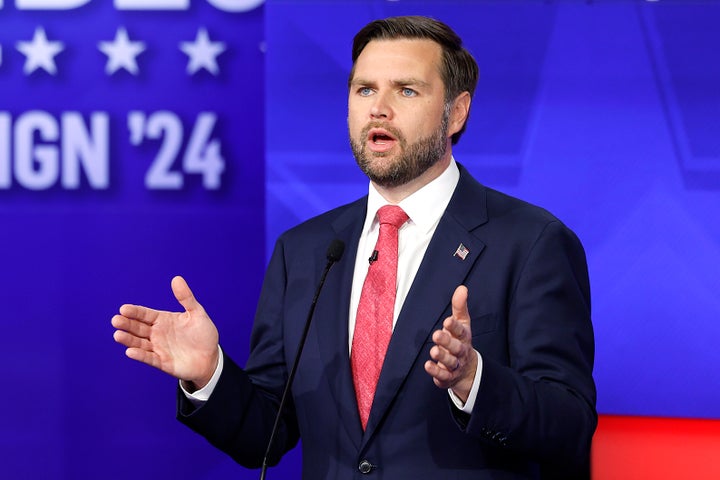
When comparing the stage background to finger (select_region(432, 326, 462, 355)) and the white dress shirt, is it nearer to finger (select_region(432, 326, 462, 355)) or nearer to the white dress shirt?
the white dress shirt

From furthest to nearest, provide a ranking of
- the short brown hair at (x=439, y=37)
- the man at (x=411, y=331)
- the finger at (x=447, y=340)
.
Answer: the short brown hair at (x=439, y=37) → the man at (x=411, y=331) → the finger at (x=447, y=340)

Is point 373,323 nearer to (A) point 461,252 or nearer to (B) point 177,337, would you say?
(A) point 461,252

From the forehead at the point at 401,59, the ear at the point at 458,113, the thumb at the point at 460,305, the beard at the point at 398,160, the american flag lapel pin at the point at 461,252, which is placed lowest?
the thumb at the point at 460,305

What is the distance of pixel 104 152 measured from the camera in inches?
149

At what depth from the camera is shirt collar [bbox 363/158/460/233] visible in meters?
2.29

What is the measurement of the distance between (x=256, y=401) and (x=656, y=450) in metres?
0.94

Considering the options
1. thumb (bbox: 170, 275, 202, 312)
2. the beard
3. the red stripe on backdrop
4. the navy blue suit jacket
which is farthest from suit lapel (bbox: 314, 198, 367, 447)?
the red stripe on backdrop

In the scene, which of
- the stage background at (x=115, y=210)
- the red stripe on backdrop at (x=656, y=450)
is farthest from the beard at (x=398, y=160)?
the stage background at (x=115, y=210)

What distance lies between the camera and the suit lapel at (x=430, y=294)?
207 centimetres

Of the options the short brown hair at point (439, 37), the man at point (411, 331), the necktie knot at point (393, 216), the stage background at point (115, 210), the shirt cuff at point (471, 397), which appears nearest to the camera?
the shirt cuff at point (471, 397)

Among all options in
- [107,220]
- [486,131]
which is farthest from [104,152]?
[486,131]

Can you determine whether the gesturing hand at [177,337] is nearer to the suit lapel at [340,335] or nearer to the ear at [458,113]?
the suit lapel at [340,335]

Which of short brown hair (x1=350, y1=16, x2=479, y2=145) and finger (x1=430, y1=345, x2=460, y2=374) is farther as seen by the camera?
short brown hair (x1=350, y1=16, x2=479, y2=145)

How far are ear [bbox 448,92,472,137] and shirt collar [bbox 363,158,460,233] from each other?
118 mm
